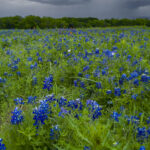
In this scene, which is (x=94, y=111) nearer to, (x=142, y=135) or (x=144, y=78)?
(x=142, y=135)

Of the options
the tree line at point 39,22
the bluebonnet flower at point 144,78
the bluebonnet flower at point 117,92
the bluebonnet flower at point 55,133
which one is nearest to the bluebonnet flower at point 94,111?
the bluebonnet flower at point 55,133

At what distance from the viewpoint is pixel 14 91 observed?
3318 mm

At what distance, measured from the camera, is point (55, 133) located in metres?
1.85

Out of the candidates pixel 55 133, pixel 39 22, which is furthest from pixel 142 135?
pixel 39 22

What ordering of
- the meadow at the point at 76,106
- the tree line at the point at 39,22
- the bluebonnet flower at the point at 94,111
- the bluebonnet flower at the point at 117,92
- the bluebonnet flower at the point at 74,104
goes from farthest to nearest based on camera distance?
the tree line at the point at 39,22 < the bluebonnet flower at the point at 117,92 < the bluebonnet flower at the point at 74,104 < the bluebonnet flower at the point at 94,111 < the meadow at the point at 76,106

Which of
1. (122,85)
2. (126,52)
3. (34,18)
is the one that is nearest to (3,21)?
(34,18)

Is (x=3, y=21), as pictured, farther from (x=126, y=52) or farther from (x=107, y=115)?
(x=107, y=115)

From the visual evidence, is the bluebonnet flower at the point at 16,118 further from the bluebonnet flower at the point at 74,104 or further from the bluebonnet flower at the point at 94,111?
the bluebonnet flower at the point at 94,111

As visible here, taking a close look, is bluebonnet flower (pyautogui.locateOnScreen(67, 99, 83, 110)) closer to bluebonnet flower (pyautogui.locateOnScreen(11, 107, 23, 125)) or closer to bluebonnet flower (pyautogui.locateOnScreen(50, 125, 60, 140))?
bluebonnet flower (pyautogui.locateOnScreen(50, 125, 60, 140))

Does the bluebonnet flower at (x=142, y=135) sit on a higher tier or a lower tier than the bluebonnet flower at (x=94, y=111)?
lower

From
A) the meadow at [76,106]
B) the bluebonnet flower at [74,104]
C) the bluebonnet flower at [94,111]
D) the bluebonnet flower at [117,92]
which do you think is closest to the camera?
the meadow at [76,106]

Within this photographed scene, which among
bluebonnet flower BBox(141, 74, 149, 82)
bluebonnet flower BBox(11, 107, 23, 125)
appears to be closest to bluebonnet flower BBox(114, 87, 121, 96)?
bluebonnet flower BBox(141, 74, 149, 82)

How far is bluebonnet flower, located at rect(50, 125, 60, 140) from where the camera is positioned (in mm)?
1826

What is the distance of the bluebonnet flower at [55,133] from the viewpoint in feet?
5.99
